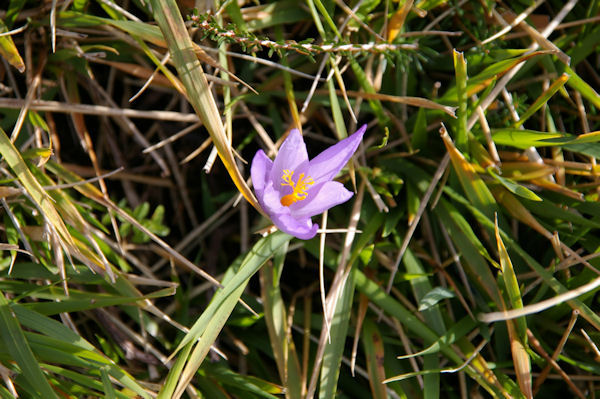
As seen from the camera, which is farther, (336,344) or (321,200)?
(336,344)

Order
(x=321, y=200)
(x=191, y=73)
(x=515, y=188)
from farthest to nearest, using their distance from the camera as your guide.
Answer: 1. (x=515, y=188)
2. (x=321, y=200)
3. (x=191, y=73)

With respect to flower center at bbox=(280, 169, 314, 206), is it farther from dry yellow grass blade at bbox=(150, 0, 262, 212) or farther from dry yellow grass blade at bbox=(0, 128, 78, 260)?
dry yellow grass blade at bbox=(0, 128, 78, 260)

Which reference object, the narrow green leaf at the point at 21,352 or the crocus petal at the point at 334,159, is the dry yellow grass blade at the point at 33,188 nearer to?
the narrow green leaf at the point at 21,352

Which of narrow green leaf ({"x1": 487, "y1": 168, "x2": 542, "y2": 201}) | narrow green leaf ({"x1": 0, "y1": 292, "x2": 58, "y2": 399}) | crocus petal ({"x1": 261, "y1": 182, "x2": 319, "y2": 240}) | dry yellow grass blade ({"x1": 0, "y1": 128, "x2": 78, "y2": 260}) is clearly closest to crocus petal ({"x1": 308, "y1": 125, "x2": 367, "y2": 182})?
crocus petal ({"x1": 261, "y1": 182, "x2": 319, "y2": 240})

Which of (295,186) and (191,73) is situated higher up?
(191,73)

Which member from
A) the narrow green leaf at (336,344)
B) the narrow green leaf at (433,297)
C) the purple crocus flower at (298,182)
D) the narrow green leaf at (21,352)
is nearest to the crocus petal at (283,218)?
the purple crocus flower at (298,182)

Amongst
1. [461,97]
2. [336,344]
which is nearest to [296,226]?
[336,344]

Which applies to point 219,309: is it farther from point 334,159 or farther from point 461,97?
point 461,97
